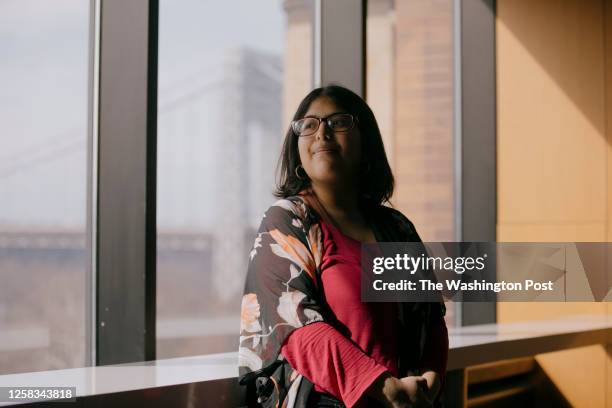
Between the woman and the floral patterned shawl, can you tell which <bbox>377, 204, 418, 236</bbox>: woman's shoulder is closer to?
the woman

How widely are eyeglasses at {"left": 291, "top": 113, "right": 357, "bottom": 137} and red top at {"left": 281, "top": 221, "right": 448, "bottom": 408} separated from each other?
25 centimetres

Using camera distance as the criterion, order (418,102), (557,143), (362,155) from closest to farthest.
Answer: (362,155), (557,143), (418,102)

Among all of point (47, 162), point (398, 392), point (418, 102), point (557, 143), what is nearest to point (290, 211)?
point (398, 392)

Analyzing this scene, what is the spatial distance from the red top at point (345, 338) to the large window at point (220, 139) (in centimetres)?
200

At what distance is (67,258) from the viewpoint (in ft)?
9.91

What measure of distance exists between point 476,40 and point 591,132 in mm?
757

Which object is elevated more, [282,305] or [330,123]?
[330,123]


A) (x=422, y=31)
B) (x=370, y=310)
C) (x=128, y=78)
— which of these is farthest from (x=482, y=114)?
(x=370, y=310)

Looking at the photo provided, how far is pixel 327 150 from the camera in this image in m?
1.86

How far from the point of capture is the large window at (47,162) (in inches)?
97.9

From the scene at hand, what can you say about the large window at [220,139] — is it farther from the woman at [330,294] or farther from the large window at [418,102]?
the woman at [330,294]

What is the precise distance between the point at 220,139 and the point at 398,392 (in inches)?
136

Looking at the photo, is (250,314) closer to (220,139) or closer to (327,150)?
(327,150)

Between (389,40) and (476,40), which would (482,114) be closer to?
(476,40)
